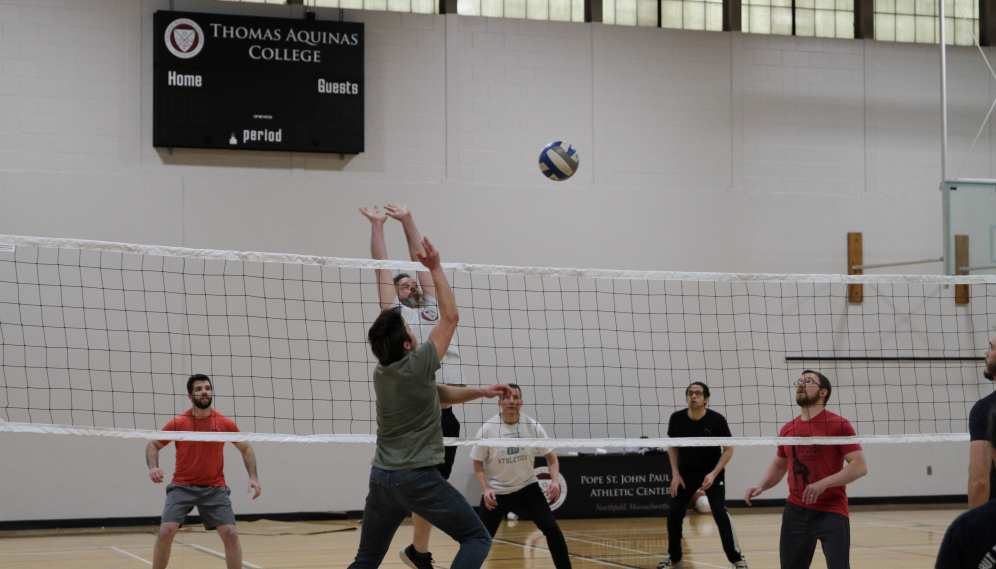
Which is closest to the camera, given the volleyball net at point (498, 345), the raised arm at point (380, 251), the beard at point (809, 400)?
the beard at point (809, 400)

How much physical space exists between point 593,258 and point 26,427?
7.82 meters

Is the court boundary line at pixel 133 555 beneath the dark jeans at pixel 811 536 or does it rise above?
beneath

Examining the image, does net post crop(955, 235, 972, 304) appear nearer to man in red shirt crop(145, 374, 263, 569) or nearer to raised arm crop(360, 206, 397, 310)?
raised arm crop(360, 206, 397, 310)

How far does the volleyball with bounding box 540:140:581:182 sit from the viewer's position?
923 cm

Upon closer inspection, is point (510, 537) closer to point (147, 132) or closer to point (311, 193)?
point (311, 193)

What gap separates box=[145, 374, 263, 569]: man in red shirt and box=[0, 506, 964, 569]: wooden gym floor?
5.06 ft

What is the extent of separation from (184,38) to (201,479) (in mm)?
6356

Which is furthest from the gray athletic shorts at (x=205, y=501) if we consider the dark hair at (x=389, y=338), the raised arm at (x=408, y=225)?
the dark hair at (x=389, y=338)

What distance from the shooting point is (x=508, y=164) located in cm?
1218

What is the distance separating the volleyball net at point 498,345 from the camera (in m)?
10.8

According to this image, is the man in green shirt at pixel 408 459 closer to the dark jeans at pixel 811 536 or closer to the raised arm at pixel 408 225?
the raised arm at pixel 408 225

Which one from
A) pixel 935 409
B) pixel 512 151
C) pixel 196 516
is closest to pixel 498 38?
pixel 512 151

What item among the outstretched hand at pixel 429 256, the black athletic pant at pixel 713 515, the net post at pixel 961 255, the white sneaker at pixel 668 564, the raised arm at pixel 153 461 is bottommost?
the white sneaker at pixel 668 564

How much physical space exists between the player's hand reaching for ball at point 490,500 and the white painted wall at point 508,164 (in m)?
4.69
